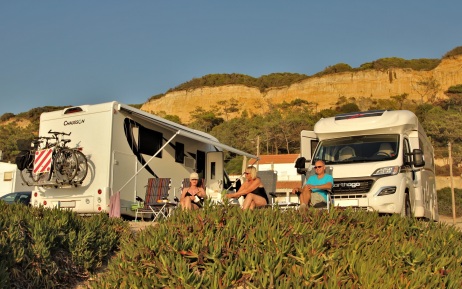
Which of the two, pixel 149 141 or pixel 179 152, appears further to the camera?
pixel 179 152

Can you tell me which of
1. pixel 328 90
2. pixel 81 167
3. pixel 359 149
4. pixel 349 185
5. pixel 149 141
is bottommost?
pixel 349 185

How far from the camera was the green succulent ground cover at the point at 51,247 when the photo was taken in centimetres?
478

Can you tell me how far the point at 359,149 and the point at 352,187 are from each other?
1030 mm

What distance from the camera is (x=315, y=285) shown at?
11.2ft

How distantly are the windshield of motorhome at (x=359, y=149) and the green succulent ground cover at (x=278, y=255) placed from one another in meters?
4.53

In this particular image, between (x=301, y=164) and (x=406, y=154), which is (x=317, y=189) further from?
(x=406, y=154)

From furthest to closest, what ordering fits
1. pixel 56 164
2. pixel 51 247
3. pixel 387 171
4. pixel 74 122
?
1. pixel 74 122
2. pixel 56 164
3. pixel 387 171
4. pixel 51 247

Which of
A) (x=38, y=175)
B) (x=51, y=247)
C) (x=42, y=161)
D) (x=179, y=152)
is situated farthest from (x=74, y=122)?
(x=51, y=247)

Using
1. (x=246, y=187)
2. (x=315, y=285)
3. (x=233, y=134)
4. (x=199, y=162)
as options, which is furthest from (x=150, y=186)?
(x=233, y=134)

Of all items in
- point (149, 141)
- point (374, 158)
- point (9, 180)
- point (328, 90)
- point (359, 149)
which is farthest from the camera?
point (328, 90)

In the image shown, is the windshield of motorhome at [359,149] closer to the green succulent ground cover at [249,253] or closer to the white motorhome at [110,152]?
the white motorhome at [110,152]

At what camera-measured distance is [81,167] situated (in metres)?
10.9

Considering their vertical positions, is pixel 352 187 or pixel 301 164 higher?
pixel 301 164

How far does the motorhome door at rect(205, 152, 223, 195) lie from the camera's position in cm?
1484
